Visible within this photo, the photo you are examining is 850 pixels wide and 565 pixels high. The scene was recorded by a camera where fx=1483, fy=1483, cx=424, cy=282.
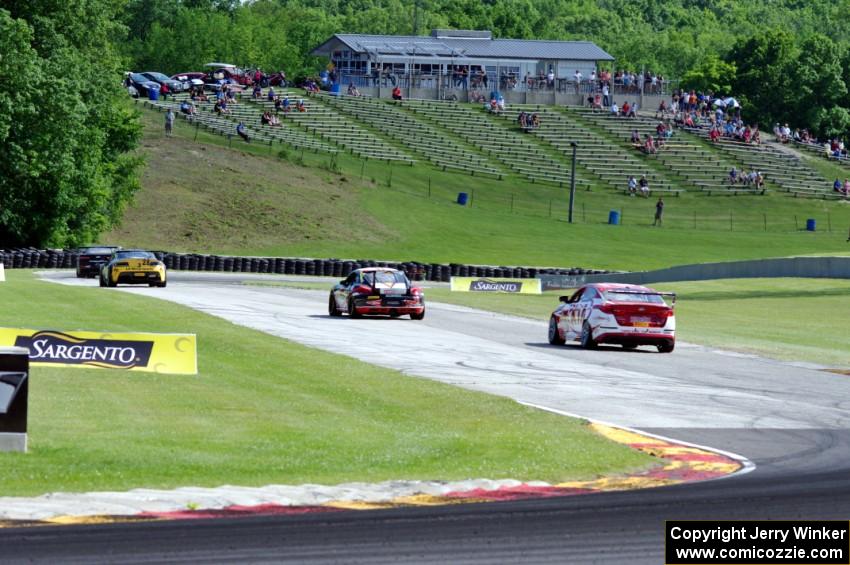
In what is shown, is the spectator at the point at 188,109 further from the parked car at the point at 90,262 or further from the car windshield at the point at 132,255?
A: the car windshield at the point at 132,255

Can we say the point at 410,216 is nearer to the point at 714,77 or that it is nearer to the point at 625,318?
the point at 625,318

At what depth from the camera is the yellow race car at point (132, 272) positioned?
48.7 meters

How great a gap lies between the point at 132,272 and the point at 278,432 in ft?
111

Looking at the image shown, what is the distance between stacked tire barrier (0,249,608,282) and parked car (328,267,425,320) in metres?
26.6

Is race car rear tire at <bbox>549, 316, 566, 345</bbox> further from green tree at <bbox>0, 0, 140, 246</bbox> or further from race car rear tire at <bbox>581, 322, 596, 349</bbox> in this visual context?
green tree at <bbox>0, 0, 140, 246</bbox>

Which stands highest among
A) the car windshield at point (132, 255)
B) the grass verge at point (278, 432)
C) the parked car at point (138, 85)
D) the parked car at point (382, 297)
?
the parked car at point (138, 85)

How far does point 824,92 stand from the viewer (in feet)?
467

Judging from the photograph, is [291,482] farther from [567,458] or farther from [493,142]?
[493,142]

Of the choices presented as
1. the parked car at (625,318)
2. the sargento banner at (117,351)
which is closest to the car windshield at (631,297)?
the parked car at (625,318)

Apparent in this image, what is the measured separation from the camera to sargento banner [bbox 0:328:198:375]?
20.4 meters

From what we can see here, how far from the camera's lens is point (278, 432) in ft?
53.0

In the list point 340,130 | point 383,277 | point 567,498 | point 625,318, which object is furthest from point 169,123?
point 567,498

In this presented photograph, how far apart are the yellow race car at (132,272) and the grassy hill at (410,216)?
94.2ft

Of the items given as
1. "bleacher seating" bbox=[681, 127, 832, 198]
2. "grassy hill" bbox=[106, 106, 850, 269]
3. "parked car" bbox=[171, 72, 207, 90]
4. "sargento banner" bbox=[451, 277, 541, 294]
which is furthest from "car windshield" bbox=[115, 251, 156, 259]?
"bleacher seating" bbox=[681, 127, 832, 198]
